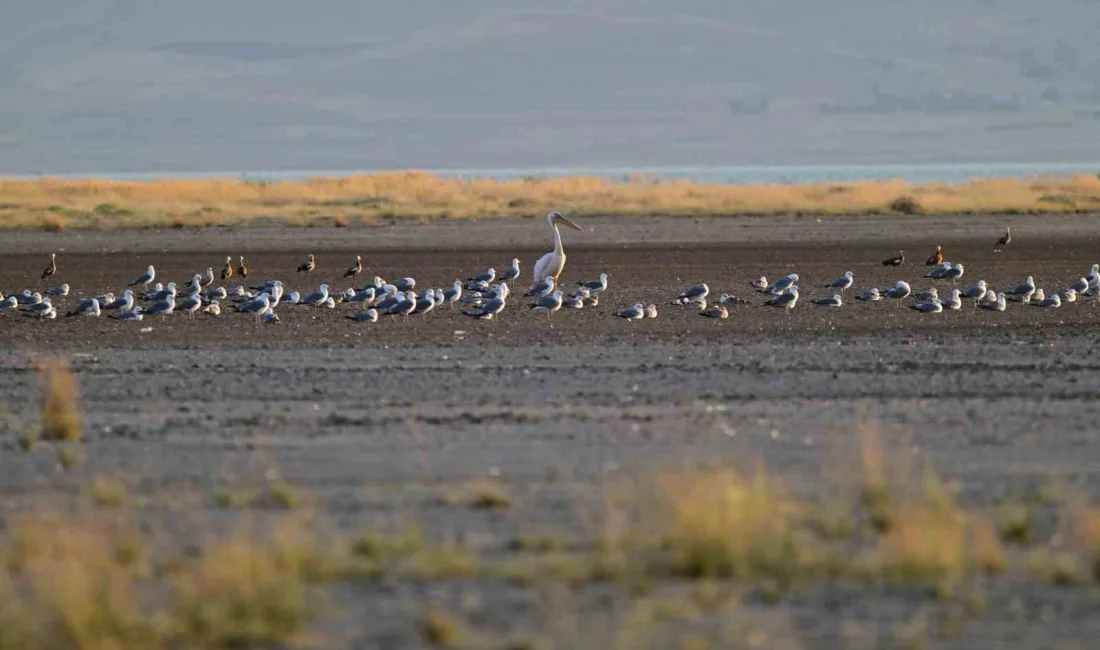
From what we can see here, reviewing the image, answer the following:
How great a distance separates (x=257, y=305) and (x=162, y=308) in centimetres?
121

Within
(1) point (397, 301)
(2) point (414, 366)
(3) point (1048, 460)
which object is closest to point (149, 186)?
(1) point (397, 301)

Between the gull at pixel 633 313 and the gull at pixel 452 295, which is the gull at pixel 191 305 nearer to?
the gull at pixel 452 295

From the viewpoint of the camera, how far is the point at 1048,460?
10.3 m

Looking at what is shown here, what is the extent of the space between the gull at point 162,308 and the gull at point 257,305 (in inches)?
34.1

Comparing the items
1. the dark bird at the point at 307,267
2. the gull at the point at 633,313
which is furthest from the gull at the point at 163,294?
the gull at the point at 633,313

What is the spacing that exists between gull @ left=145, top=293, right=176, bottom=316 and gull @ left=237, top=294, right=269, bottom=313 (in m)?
0.86

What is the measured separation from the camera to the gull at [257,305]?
2061cm

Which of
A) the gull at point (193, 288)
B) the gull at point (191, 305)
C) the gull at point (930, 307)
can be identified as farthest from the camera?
the gull at point (193, 288)

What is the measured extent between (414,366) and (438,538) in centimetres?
722

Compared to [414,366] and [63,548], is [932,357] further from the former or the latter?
[63,548]

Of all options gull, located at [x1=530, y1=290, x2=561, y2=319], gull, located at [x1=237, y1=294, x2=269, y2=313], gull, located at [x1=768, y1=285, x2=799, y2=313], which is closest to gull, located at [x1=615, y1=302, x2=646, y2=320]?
gull, located at [x1=530, y1=290, x2=561, y2=319]

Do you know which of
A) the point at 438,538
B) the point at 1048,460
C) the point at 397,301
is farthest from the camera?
the point at 397,301

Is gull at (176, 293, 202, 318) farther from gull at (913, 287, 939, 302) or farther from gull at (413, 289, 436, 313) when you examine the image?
gull at (913, 287, 939, 302)

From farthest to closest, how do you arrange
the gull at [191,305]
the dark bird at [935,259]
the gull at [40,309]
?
the dark bird at [935,259] → the gull at [40,309] → the gull at [191,305]
